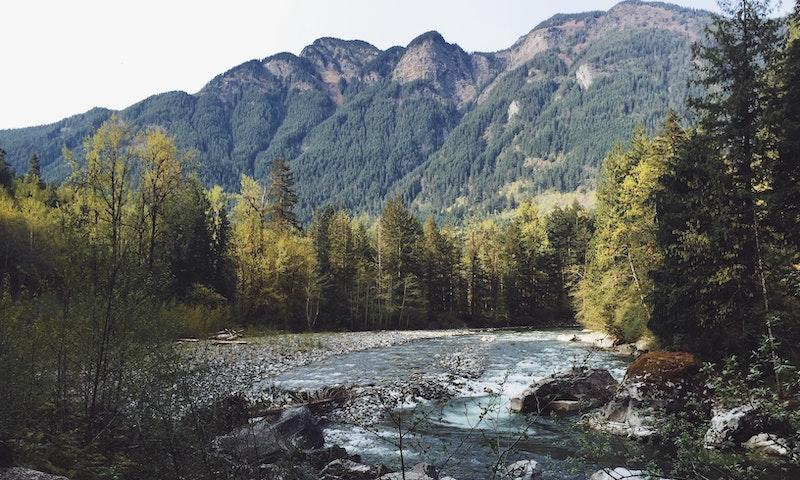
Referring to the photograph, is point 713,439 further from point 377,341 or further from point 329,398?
point 377,341

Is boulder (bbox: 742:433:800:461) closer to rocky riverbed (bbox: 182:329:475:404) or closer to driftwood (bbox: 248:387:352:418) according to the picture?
driftwood (bbox: 248:387:352:418)

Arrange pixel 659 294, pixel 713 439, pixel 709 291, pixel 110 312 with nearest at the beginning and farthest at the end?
pixel 110 312
pixel 713 439
pixel 709 291
pixel 659 294

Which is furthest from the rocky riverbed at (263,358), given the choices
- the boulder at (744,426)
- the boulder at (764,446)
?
the boulder at (764,446)

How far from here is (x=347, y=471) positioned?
30.1ft

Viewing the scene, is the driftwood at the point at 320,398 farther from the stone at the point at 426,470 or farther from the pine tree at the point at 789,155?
the pine tree at the point at 789,155

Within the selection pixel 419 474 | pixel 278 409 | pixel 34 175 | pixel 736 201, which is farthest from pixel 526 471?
pixel 34 175

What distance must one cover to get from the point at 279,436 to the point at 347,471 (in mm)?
1814

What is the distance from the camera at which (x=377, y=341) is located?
36844 millimetres

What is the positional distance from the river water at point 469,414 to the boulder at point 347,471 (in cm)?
69

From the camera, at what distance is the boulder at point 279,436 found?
913 centimetres

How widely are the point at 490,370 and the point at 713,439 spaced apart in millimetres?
12264

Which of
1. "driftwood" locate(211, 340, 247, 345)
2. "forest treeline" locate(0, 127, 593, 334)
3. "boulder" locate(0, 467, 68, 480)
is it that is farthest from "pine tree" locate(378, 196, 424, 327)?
"boulder" locate(0, 467, 68, 480)

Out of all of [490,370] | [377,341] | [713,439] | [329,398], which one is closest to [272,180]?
[377,341]

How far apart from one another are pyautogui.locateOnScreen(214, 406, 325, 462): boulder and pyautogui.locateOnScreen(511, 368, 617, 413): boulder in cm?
681
